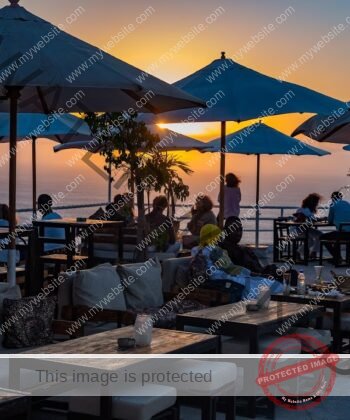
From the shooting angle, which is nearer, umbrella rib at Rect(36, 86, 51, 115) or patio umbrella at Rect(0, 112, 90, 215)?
umbrella rib at Rect(36, 86, 51, 115)

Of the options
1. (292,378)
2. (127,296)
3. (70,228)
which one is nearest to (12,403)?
(292,378)

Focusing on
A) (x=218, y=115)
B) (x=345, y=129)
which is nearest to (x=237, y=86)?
(x=218, y=115)

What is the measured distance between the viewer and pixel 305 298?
7008 mm

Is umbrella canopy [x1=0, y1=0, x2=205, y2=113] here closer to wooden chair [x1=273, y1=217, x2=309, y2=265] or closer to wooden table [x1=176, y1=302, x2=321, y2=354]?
wooden table [x1=176, y1=302, x2=321, y2=354]

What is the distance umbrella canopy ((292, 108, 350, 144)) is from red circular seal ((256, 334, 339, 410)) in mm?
3311

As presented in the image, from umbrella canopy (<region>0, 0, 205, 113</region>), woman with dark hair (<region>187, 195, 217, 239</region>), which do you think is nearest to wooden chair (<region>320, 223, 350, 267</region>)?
woman with dark hair (<region>187, 195, 217, 239</region>)

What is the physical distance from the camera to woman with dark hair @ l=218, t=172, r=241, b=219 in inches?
562

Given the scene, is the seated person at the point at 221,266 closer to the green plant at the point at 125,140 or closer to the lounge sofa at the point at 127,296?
the lounge sofa at the point at 127,296

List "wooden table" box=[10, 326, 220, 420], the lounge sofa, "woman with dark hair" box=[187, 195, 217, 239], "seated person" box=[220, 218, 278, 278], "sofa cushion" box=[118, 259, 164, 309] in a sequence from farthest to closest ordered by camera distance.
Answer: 1. "woman with dark hair" box=[187, 195, 217, 239]
2. "seated person" box=[220, 218, 278, 278]
3. "sofa cushion" box=[118, 259, 164, 309]
4. the lounge sofa
5. "wooden table" box=[10, 326, 220, 420]

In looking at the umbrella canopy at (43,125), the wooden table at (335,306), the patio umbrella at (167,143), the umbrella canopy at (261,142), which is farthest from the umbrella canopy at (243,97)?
the umbrella canopy at (261,142)

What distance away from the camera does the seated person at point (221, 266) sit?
805cm

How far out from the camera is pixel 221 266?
27.1ft

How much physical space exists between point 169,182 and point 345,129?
210cm

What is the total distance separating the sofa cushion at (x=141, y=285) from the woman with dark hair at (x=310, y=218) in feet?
22.8
